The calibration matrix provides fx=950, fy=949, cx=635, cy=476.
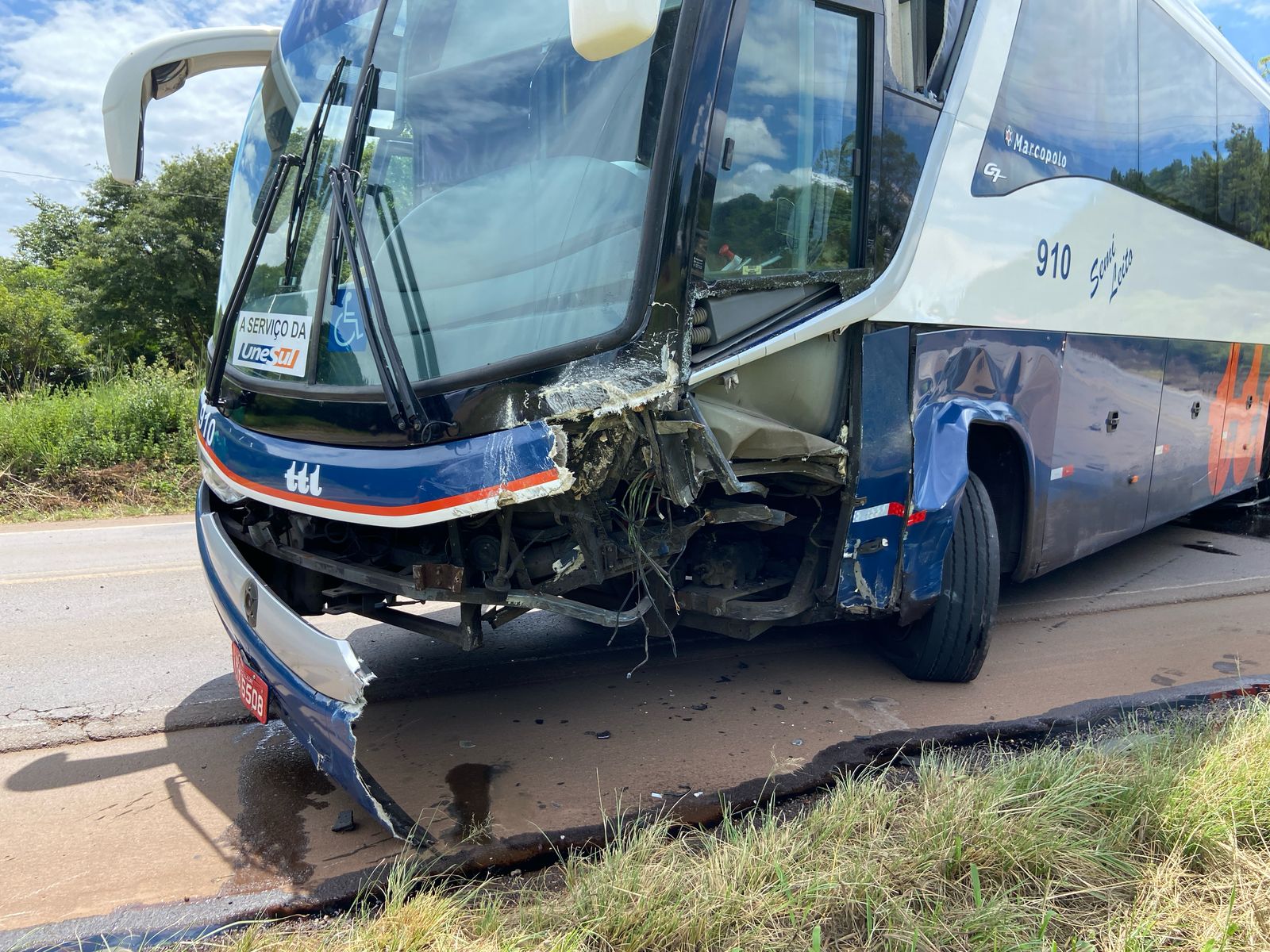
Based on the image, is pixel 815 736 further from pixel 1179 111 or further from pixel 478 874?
pixel 1179 111

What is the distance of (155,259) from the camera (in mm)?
29406

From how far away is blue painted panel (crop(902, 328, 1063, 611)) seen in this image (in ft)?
13.3

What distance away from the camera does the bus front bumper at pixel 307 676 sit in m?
2.86

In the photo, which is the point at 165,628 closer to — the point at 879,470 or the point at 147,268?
the point at 879,470

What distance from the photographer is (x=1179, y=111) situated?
21.4ft

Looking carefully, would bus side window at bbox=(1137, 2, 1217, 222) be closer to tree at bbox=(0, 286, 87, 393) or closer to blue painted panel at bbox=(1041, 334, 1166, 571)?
blue painted panel at bbox=(1041, 334, 1166, 571)

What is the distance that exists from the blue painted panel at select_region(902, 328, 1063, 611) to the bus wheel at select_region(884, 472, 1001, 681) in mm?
346

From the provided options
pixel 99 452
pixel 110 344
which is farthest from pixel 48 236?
pixel 99 452

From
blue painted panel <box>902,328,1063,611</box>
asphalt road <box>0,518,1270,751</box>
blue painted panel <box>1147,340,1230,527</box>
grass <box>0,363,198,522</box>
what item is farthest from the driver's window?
grass <box>0,363,198,522</box>

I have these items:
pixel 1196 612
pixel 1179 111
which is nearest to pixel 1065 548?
pixel 1196 612

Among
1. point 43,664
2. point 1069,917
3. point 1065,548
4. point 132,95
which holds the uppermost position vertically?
point 132,95

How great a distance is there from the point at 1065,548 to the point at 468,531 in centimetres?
387

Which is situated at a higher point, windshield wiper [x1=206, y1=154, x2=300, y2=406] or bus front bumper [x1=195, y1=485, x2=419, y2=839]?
windshield wiper [x1=206, y1=154, x2=300, y2=406]

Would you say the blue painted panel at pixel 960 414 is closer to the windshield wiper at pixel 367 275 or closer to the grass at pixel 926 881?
the grass at pixel 926 881
